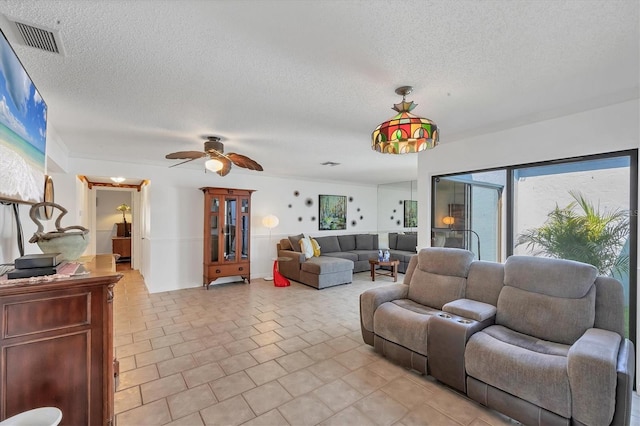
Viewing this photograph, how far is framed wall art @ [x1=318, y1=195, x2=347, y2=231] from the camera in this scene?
7625 mm

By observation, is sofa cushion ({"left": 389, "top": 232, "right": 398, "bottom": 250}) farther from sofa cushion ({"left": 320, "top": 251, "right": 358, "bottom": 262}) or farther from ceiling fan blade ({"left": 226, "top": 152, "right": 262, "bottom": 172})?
ceiling fan blade ({"left": 226, "top": 152, "right": 262, "bottom": 172})

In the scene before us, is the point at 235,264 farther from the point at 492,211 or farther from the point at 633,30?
the point at 633,30

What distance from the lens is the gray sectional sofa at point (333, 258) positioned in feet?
18.3

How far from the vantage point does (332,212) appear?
25.7ft

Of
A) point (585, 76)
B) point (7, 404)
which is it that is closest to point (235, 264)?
point (7, 404)

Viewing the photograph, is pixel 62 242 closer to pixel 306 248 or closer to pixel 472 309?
pixel 472 309

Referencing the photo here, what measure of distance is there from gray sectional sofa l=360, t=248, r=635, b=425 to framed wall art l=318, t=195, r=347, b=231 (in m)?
4.65

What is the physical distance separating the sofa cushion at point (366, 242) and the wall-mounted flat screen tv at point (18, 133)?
6.51 m

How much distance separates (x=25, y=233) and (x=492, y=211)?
4.60m

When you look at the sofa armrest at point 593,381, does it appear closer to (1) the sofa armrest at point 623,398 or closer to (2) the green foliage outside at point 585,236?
(1) the sofa armrest at point 623,398

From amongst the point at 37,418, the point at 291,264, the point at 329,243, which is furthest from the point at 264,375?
Answer: the point at 329,243

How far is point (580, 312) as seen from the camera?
2.12 meters

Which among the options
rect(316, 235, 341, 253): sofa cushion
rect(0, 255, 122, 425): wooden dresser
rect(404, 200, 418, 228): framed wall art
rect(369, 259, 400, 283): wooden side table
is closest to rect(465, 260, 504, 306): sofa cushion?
rect(0, 255, 122, 425): wooden dresser

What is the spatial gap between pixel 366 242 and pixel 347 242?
590 millimetres
